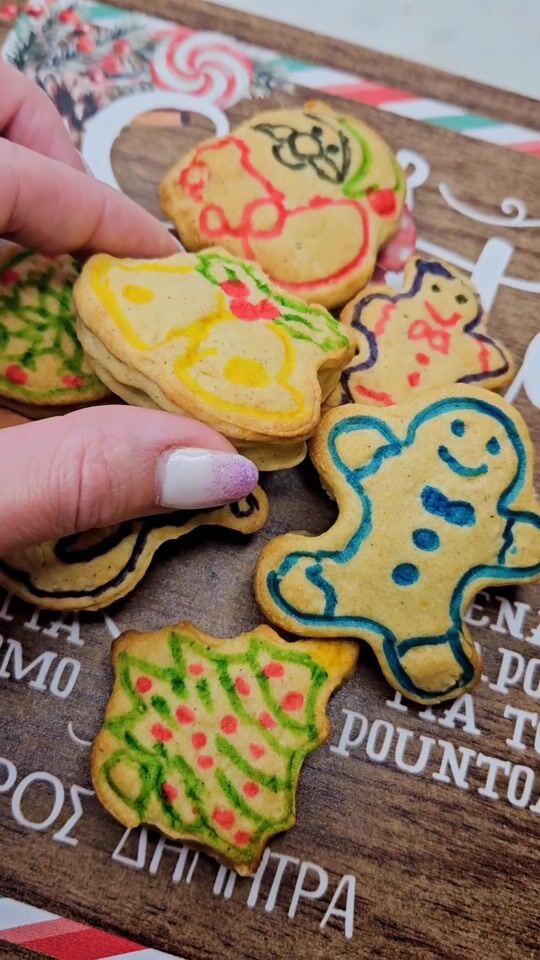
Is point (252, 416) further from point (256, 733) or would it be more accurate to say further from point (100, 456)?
point (256, 733)

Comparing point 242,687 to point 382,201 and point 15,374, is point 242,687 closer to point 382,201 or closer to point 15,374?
point 15,374

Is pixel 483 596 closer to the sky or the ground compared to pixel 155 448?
closer to the ground

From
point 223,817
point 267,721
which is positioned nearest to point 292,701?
point 267,721

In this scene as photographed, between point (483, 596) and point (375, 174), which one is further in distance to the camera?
point (375, 174)

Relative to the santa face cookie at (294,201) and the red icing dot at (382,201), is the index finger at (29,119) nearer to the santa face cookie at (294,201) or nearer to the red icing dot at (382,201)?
the santa face cookie at (294,201)

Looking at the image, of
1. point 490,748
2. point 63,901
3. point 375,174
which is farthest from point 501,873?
point 375,174

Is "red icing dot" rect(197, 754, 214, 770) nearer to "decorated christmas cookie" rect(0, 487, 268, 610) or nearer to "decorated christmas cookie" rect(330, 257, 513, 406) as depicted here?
"decorated christmas cookie" rect(0, 487, 268, 610)

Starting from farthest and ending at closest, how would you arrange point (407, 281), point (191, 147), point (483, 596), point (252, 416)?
point (191, 147) → point (407, 281) → point (483, 596) → point (252, 416)

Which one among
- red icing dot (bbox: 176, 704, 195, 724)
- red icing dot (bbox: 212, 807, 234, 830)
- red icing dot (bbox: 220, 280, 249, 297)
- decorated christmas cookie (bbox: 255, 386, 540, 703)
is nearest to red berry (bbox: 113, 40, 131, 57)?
red icing dot (bbox: 220, 280, 249, 297)
